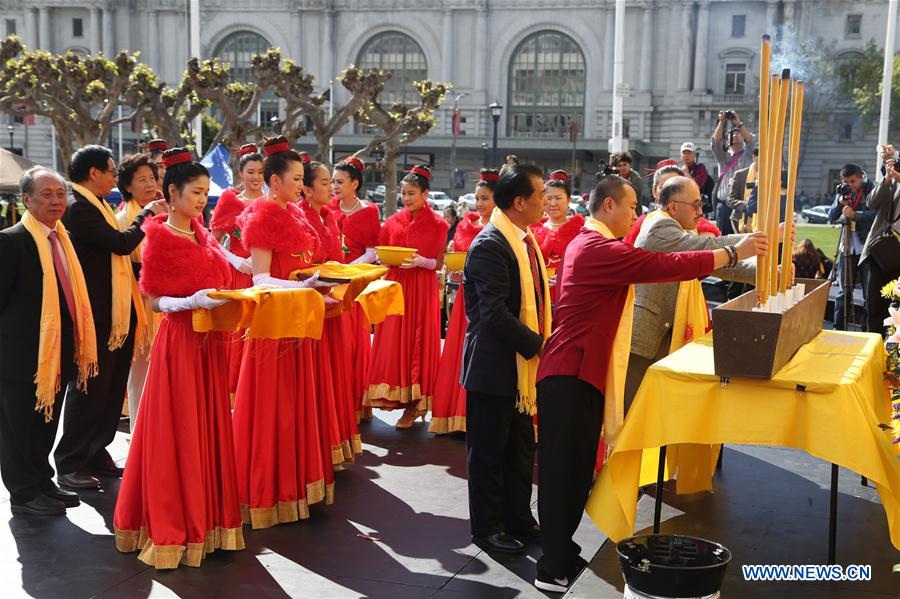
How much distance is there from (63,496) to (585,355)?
3.25 metres

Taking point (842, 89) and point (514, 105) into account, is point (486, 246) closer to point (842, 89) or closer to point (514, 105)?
point (842, 89)

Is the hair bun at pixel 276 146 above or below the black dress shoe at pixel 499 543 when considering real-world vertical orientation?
above

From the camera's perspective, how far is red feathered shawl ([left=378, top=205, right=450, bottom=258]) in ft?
25.5

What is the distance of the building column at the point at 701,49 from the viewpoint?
198ft

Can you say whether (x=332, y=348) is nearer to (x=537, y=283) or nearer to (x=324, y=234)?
(x=324, y=234)

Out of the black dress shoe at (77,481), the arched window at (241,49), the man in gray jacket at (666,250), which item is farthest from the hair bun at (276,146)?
the arched window at (241,49)

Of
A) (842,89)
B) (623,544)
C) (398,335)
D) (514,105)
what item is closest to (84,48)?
(514,105)

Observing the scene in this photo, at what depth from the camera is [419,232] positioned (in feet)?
25.5

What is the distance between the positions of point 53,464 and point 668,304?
4.16 metres

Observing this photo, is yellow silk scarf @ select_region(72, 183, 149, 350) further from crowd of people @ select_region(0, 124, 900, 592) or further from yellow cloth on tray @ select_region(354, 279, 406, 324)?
yellow cloth on tray @ select_region(354, 279, 406, 324)

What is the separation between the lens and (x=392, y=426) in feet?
25.9

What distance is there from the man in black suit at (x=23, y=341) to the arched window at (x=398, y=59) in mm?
61025

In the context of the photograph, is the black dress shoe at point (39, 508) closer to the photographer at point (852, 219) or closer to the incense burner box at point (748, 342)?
the incense burner box at point (748, 342)

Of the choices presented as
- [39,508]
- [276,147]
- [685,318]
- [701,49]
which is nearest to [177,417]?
[39,508]
